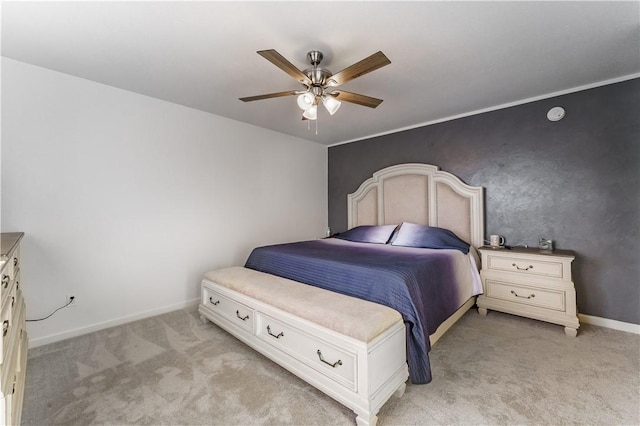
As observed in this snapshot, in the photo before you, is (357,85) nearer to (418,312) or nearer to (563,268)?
(418,312)

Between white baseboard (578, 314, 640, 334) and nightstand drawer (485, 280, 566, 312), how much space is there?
50cm

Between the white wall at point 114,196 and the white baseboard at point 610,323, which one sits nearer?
the white wall at point 114,196

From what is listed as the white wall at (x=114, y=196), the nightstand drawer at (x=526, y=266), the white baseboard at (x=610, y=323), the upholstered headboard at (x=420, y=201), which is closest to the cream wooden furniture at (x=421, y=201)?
the upholstered headboard at (x=420, y=201)

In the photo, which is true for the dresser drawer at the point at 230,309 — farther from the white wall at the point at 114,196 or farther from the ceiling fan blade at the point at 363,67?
the ceiling fan blade at the point at 363,67

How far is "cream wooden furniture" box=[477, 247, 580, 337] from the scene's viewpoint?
2.45 meters

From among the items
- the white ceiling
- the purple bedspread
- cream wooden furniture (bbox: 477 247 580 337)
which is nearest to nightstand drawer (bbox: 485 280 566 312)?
cream wooden furniture (bbox: 477 247 580 337)

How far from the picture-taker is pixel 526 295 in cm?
265

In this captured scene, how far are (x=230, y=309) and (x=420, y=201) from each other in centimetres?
286

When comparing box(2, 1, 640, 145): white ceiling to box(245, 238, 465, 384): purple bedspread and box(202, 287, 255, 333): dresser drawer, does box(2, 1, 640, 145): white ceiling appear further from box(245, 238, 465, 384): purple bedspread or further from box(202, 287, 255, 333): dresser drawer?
box(202, 287, 255, 333): dresser drawer

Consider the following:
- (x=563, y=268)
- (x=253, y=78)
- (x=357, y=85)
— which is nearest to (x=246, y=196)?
(x=253, y=78)

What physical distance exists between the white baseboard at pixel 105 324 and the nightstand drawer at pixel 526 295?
339 centimetres

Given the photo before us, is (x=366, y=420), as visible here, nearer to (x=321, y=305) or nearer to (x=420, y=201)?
(x=321, y=305)

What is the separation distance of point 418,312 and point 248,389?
1.21 metres

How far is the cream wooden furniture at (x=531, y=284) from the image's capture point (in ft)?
8.03
